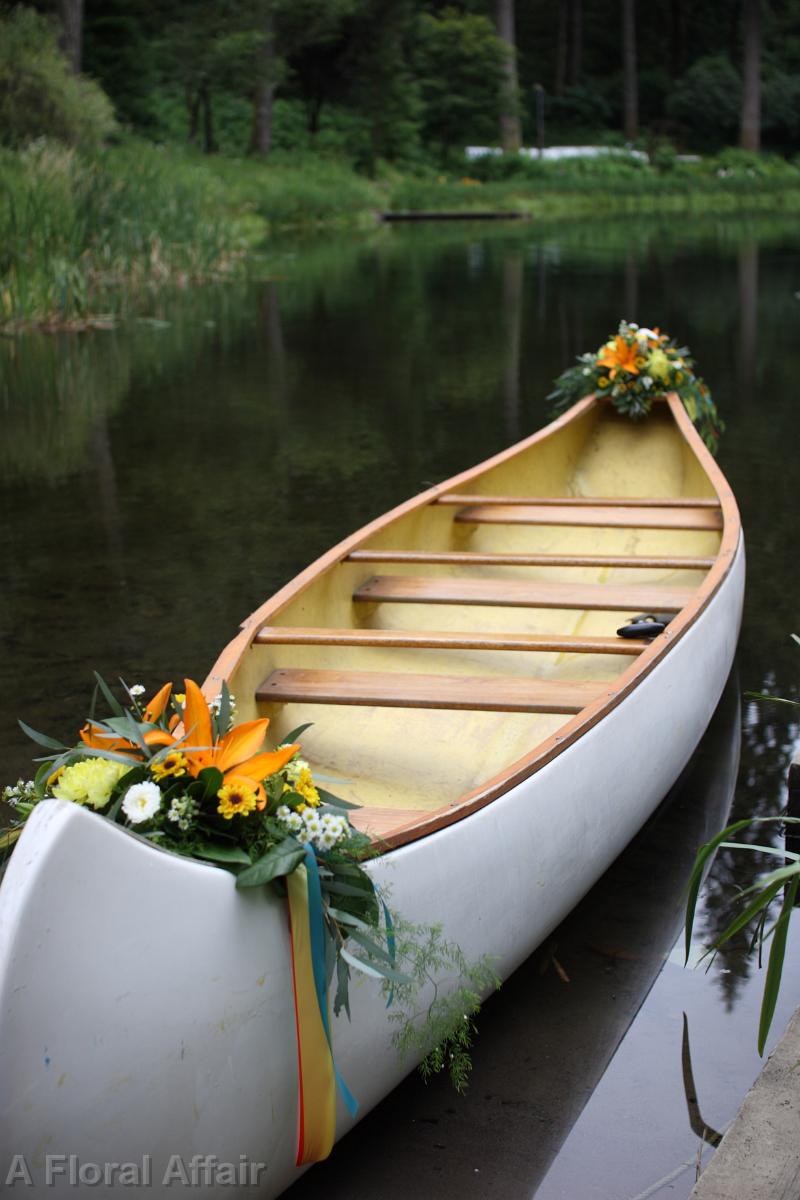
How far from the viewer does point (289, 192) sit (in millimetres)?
24656

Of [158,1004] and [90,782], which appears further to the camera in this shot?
[90,782]

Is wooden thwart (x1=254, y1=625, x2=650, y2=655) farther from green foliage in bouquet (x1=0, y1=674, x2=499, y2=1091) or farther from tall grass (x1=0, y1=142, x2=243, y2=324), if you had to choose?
tall grass (x1=0, y1=142, x2=243, y2=324)

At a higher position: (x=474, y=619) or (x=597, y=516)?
(x=597, y=516)

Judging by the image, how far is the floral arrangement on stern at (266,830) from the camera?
1.82 metres

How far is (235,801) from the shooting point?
1.82 meters

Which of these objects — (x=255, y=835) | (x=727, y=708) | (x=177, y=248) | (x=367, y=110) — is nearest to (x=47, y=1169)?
(x=255, y=835)

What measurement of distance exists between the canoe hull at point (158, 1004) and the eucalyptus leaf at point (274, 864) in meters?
0.03

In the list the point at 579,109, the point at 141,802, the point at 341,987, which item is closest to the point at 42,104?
the point at 141,802

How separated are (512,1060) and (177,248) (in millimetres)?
12599

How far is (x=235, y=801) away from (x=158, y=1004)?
276 mm

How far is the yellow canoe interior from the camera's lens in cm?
303

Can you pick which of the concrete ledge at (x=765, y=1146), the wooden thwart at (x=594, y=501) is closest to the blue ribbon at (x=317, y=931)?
the concrete ledge at (x=765, y=1146)

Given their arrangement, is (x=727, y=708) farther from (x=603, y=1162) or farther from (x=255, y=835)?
(x=255, y=835)

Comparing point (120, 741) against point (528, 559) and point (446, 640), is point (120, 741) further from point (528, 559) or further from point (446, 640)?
point (528, 559)
